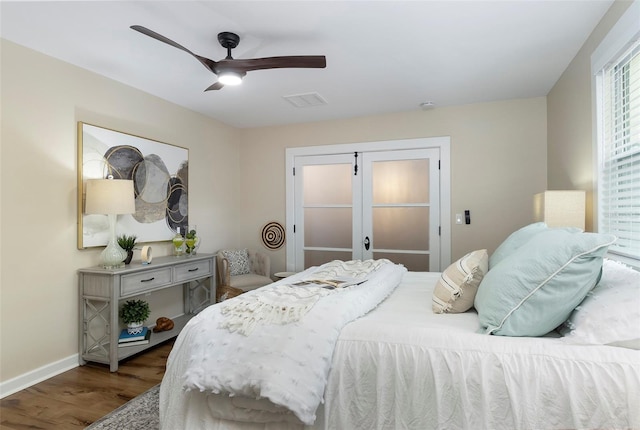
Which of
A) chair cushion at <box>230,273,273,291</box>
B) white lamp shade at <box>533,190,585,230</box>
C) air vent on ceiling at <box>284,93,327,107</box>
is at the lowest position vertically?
chair cushion at <box>230,273,273,291</box>

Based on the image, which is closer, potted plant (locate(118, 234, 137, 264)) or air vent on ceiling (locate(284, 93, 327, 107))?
potted plant (locate(118, 234, 137, 264))

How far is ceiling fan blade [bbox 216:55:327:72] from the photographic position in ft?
7.20

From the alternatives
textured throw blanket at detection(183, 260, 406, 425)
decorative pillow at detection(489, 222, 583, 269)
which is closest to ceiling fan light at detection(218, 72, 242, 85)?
textured throw blanket at detection(183, 260, 406, 425)

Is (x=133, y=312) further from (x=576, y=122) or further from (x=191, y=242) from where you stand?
(x=576, y=122)

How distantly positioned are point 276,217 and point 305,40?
2758mm

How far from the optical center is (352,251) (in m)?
4.57

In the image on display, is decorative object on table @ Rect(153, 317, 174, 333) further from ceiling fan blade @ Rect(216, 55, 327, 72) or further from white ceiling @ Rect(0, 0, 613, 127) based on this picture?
ceiling fan blade @ Rect(216, 55, 327, 72)

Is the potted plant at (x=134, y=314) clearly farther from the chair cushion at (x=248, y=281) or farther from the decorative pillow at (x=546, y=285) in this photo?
the decorative pillow at (x=546, y=285)

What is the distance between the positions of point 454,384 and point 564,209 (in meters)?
1.74

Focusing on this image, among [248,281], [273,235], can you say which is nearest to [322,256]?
[273,235]

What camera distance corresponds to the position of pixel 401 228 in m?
4.37

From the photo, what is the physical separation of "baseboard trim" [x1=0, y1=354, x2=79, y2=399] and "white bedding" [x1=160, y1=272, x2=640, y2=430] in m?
1.65

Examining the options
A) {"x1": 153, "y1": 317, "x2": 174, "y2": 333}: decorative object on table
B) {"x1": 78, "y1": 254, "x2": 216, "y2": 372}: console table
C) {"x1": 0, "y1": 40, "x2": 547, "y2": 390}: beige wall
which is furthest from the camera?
{"x1": 153, "y1": 317, "x2": 174, "y2": 333}: decorative object on table

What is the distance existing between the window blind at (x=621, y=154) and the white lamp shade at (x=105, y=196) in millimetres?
3454
